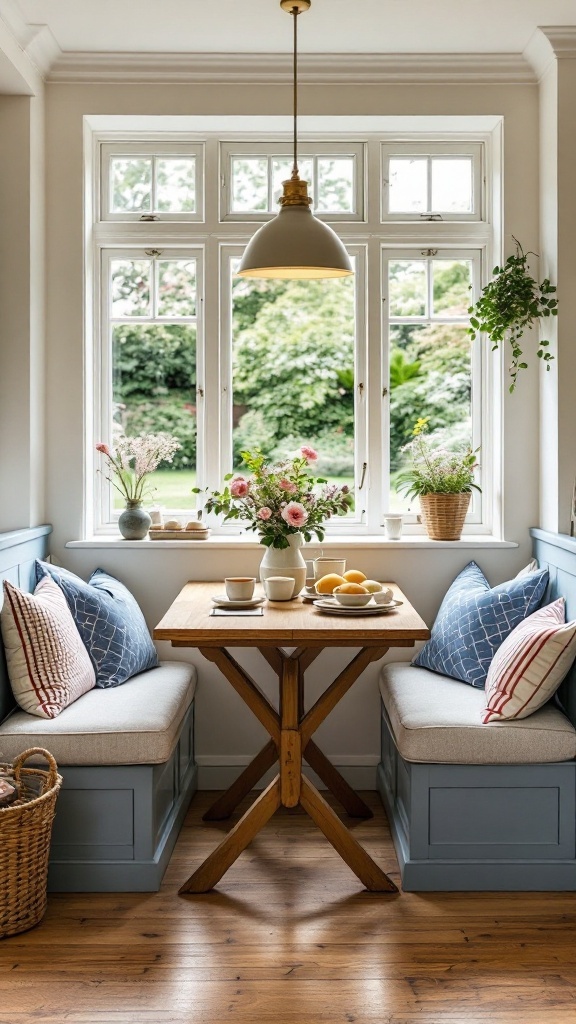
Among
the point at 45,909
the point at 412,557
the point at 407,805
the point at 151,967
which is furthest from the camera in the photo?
the point at 412,557

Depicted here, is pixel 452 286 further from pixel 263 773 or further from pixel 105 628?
pixel 263 773

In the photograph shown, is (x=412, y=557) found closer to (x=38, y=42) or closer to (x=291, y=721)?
(x=291, y=721)

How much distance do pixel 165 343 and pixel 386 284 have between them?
1.00m

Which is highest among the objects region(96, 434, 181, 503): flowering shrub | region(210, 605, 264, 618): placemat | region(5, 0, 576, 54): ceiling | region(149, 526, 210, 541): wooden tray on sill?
region(5, 0, 576, 54): ceiling

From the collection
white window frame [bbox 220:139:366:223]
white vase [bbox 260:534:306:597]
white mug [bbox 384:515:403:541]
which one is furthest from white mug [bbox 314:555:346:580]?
white window frame [bbox 220:139:366:223]

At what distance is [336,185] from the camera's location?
4.15 metres

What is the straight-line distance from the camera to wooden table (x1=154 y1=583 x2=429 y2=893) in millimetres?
2789

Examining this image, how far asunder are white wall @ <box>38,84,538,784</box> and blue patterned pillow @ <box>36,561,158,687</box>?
0.31 m

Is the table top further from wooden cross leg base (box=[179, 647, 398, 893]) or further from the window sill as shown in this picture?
the window sill

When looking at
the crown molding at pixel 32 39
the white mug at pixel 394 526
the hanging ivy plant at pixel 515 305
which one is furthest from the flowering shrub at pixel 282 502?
the crown molding at pixel 32 39

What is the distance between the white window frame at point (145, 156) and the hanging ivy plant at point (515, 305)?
4.27 ft

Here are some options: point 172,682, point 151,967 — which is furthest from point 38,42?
point 151,967

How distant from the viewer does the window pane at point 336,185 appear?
4148 mm

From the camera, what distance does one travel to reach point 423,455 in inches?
158
